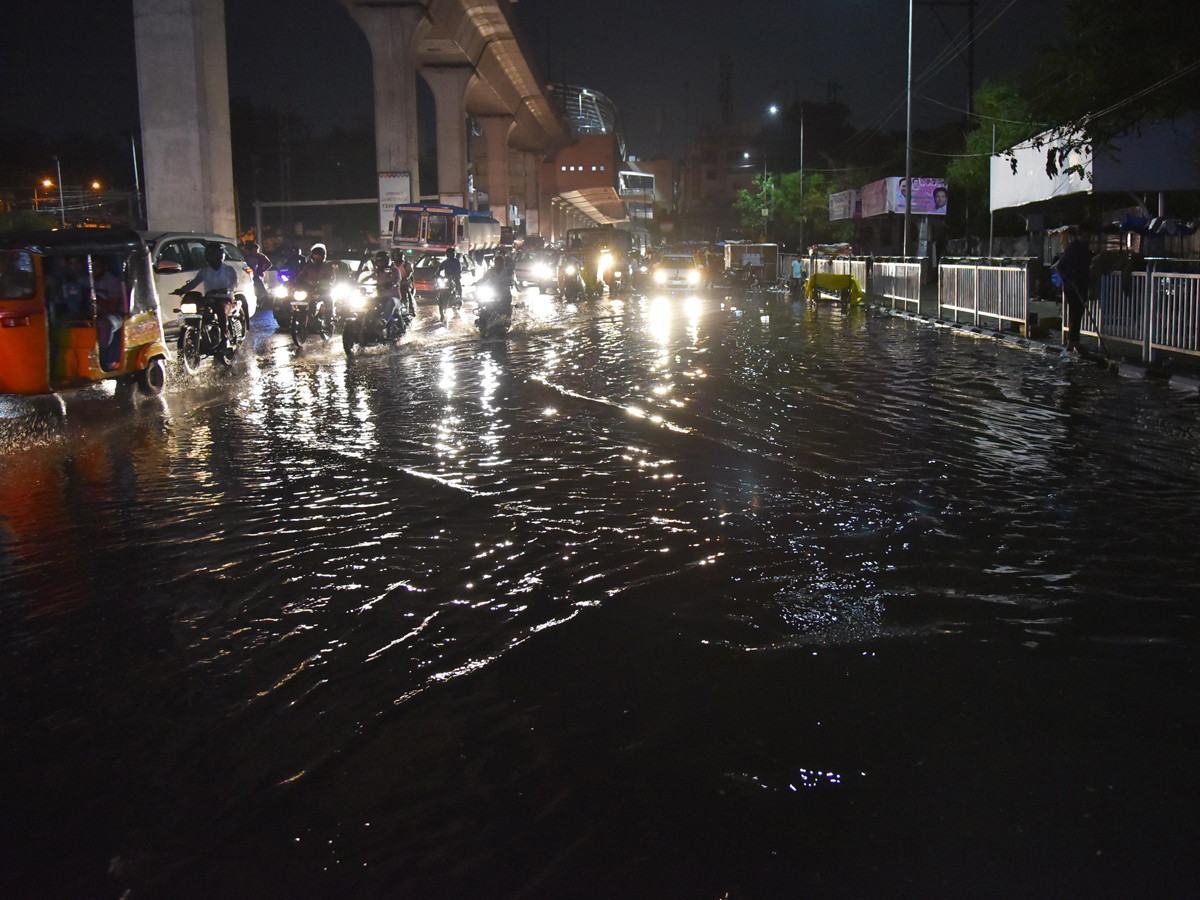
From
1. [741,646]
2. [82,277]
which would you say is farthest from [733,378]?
[741,646]

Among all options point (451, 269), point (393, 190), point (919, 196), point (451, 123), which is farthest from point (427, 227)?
point (919, 196)

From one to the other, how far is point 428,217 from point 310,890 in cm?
4051

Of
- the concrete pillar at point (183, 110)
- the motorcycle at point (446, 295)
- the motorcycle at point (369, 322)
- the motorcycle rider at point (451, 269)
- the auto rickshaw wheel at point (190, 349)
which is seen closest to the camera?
the auto rickshaw wheel at point (190, 349)

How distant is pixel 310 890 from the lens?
286 centimetres

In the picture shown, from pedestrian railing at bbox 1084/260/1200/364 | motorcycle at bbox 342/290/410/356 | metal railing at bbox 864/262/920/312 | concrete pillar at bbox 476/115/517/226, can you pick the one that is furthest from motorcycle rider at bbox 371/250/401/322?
concrete pillar at bbox 476/115/517/226

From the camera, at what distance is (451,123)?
53.9 meters

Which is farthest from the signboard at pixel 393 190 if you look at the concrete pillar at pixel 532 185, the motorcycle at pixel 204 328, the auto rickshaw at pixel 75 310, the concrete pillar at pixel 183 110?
the concrete pillar at pixel 532 185

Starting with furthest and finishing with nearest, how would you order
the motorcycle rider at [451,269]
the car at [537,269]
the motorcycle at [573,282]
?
the car at [537,269]
the motorcycle at [573,282]
the motorcycle rider at [451,269]

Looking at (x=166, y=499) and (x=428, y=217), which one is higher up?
(x=428, y=217)

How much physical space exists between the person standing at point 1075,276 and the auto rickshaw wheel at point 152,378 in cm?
1286

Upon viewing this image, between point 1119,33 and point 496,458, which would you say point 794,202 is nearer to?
point 1119,33

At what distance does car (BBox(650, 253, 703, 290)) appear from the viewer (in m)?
40.7

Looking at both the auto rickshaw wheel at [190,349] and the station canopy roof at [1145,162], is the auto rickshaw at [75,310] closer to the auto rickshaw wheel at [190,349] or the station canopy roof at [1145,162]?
the auto rickshaw wheel at [190,349]

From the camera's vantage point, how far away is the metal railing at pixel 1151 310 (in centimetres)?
1365
